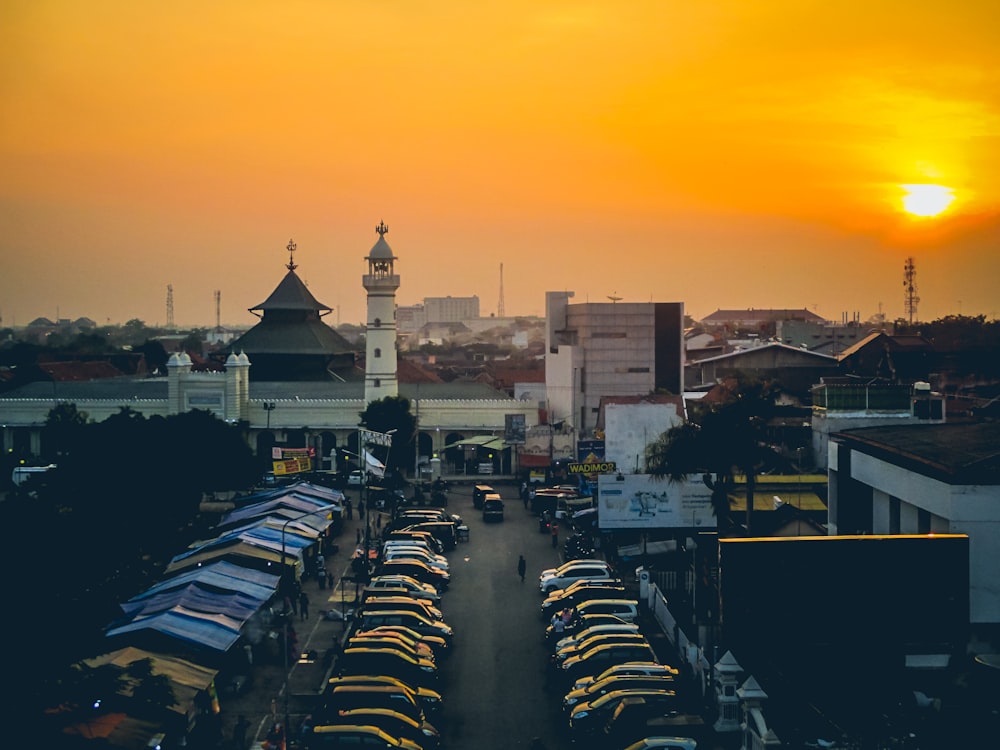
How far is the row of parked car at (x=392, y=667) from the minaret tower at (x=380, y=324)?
2934 centimetres

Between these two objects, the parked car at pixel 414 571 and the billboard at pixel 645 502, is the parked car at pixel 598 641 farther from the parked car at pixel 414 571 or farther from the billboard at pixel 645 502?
the billboard at pixel 645 502

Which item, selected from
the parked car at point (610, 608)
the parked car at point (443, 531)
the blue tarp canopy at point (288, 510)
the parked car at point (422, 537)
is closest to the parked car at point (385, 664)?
the parked car at point (610, 608)

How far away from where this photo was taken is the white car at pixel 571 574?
3369cm

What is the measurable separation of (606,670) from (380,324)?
43.7 metres

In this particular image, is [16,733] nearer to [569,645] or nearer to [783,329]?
[569,645]

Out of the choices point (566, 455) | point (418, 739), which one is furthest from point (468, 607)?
point (566, 455)

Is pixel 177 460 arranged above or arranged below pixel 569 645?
above

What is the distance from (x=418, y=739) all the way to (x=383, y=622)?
24.0 ft

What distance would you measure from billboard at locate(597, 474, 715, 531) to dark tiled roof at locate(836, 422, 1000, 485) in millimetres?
7529

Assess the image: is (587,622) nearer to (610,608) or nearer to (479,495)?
(610,608)

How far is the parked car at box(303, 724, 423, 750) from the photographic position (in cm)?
Result: 2069

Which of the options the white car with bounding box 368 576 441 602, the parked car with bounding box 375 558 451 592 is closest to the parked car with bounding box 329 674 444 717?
the white car with bounding box 368 576 441 602

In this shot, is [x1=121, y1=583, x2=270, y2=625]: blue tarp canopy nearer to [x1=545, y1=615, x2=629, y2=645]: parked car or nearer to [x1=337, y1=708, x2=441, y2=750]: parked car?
[x1=337, y1=708, x2=441, y2=750]: parked car

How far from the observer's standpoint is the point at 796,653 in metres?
19.1
